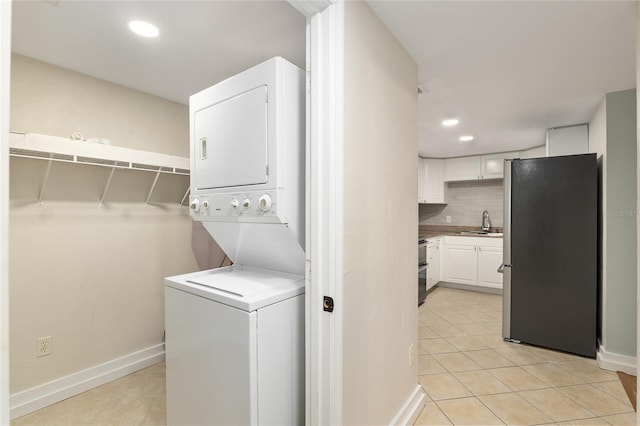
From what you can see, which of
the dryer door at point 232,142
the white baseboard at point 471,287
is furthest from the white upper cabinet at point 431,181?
the dryer door at point 232,142

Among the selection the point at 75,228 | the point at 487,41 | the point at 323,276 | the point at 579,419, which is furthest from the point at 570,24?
the point at 75,228

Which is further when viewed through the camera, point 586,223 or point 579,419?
point 586,223

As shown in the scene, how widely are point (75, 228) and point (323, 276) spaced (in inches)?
77.2

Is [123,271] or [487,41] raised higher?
[487,41]

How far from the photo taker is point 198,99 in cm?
166

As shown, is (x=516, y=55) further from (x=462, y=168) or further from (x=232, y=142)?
(x=462, y=168)

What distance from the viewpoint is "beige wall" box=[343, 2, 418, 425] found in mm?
1329

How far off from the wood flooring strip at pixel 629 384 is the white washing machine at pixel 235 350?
2324 mm

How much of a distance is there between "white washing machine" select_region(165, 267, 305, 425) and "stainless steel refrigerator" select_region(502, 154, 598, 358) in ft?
7.84

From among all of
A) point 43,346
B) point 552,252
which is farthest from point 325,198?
point 552,252

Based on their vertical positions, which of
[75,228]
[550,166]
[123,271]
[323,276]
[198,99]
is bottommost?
[123,271]

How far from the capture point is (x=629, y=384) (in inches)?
89.4

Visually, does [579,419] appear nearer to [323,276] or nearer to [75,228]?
[323,276]

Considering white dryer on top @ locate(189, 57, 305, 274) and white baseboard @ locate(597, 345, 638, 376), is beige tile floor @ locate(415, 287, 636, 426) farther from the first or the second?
white dryer on top @ locate(189, 57, 305, 274)
